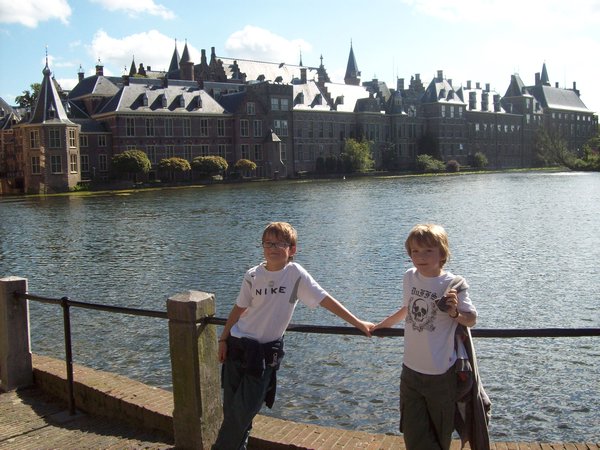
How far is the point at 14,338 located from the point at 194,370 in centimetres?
286

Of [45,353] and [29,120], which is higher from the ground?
[29,120]

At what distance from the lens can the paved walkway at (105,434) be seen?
5043mm

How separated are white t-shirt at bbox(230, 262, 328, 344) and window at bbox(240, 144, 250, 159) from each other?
248 ft

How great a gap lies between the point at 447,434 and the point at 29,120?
66928 millimetres

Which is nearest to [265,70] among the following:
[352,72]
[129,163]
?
[352,72]

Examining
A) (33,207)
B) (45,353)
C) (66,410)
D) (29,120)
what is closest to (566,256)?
(45,353)

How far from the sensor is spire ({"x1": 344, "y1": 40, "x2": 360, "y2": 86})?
395 feet

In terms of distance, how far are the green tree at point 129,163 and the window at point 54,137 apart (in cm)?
508

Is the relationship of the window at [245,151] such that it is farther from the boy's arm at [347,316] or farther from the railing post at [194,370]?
A: the boy's arm at [347,316]

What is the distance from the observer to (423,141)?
105m

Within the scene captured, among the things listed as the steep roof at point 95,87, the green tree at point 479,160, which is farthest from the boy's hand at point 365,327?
the green tree at point 479,160

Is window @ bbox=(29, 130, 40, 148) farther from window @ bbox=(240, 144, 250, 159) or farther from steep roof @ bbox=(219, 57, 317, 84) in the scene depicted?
steep roof @ bbox=(219, 57, 317, 84)

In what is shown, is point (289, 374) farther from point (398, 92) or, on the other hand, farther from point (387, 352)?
point (398, 92)

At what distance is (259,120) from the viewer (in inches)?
3221
